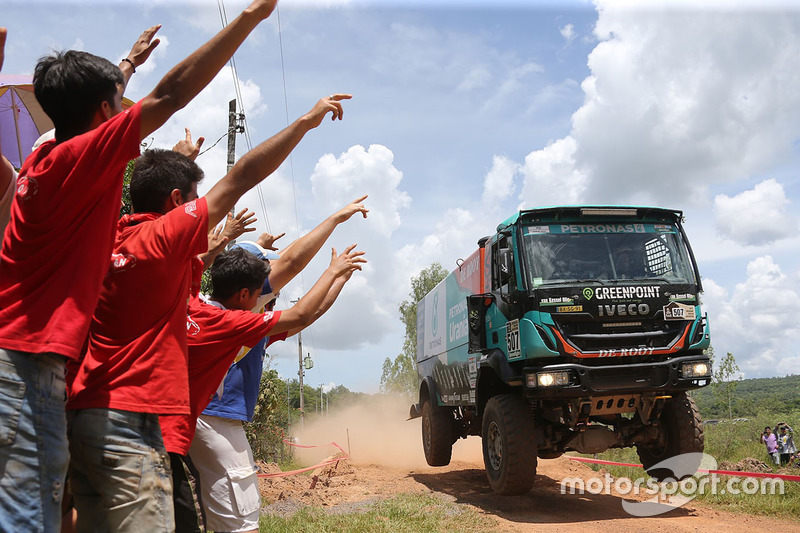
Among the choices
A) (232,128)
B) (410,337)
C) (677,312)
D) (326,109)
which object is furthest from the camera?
(410,337)

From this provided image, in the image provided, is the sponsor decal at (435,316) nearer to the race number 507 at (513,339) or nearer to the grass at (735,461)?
the grass at (735,461)

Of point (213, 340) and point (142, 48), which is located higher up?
point (142, 48)

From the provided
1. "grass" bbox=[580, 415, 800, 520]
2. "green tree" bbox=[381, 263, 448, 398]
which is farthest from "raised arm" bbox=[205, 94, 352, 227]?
"green tree" bbox=[381, 263, 448, 398]

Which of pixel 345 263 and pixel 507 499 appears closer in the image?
pixel 345 263

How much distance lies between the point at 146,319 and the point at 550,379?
5.60 metres

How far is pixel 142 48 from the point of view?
9.98ft

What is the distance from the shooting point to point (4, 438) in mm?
1738

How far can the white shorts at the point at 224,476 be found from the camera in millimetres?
3049

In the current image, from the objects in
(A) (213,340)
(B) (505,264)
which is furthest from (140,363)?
(B) (505,264)

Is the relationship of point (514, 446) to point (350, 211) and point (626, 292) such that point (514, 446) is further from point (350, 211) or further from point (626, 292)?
point (350, 211)

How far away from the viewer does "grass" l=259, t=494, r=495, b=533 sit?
638 cm

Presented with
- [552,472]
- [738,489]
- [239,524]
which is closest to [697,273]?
[738,489]

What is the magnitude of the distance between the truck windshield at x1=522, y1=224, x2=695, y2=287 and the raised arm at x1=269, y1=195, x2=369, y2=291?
14.4 feet

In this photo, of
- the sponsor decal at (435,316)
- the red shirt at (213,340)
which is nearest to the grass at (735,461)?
the sponsor decal at (435,316)
